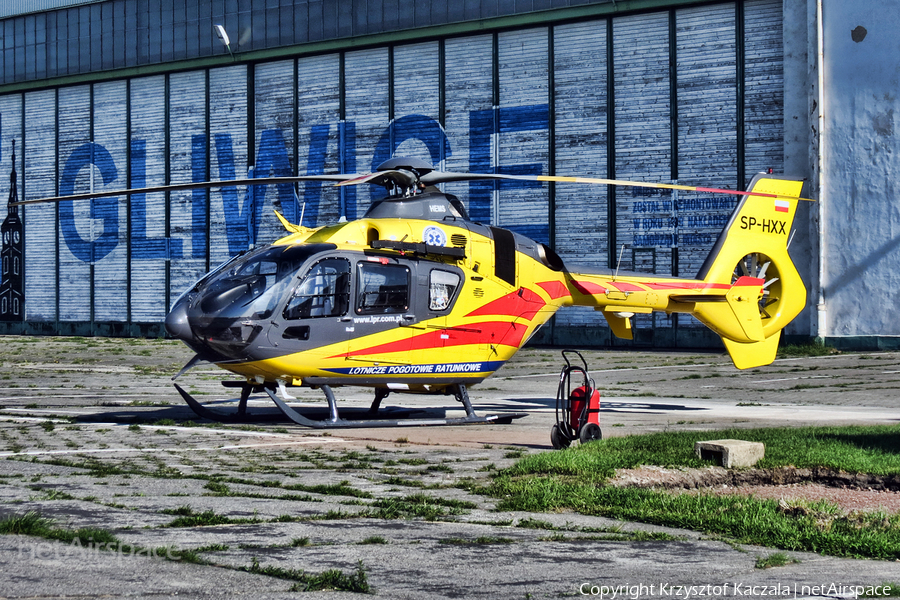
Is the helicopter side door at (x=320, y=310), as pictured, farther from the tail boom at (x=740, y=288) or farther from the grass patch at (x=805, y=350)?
Result: the grass patch at (x=805, y=350)

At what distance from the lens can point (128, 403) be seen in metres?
18.4

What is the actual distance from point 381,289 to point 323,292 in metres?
0.98

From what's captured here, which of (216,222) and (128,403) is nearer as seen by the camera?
(128,403)

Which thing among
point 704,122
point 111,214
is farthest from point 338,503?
point 111,214

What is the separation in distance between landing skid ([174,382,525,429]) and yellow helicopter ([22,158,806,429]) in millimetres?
27

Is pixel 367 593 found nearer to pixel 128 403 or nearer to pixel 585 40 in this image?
pixel 128 403

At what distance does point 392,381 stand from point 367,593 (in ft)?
33.0

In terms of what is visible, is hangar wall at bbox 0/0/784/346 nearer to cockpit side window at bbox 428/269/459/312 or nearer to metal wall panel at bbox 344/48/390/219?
metal wall panel at bbox 344/48/390/219

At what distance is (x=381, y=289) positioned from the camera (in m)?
15.1

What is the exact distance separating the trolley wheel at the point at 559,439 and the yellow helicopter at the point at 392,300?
2874 mm

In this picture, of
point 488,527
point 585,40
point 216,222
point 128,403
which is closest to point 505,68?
point 585,40

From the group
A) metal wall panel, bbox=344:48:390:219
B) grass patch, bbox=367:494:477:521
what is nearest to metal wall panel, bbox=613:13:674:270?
metal wall panel, bbox=344:48:390:219


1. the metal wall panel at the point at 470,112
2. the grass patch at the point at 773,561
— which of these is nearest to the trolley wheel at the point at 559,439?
the grass patch at the point at 773,561

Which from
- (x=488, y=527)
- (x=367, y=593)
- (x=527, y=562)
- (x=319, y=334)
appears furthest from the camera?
(x=319, y=334)
